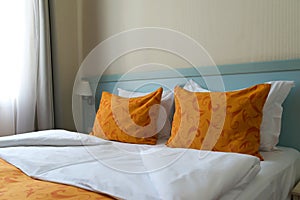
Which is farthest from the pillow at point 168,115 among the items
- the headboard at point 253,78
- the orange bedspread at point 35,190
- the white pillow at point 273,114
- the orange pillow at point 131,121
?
the orange bedspread at point 35,190

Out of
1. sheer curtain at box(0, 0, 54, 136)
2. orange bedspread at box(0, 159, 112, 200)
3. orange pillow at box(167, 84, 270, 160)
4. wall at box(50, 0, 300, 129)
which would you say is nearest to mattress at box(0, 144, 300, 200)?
orange bedspread at box(0, 159, 112, 200)

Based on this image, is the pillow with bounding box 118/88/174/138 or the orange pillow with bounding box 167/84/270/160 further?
the pillow with bounding box 118/88/174/138

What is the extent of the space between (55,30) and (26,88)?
24.6 inches

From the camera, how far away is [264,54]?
6.14 feet

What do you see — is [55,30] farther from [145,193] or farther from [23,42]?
[145,193]

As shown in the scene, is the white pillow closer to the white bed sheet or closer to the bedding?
the white bed sheet

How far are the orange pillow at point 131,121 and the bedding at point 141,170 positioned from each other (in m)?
0.29

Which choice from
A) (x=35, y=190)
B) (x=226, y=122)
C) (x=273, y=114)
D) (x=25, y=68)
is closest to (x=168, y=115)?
(x=226, y=122)

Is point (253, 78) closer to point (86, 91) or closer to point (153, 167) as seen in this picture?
point (153, 167)

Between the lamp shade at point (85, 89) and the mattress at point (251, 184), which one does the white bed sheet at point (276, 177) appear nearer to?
the mattress at point (251, 184)

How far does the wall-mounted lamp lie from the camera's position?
264 centimetres

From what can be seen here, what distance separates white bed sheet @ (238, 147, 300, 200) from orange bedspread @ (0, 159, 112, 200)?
0.54 metres

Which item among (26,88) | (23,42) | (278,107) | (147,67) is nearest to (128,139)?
(147,67)

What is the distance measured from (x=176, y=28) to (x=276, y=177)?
136 cm
